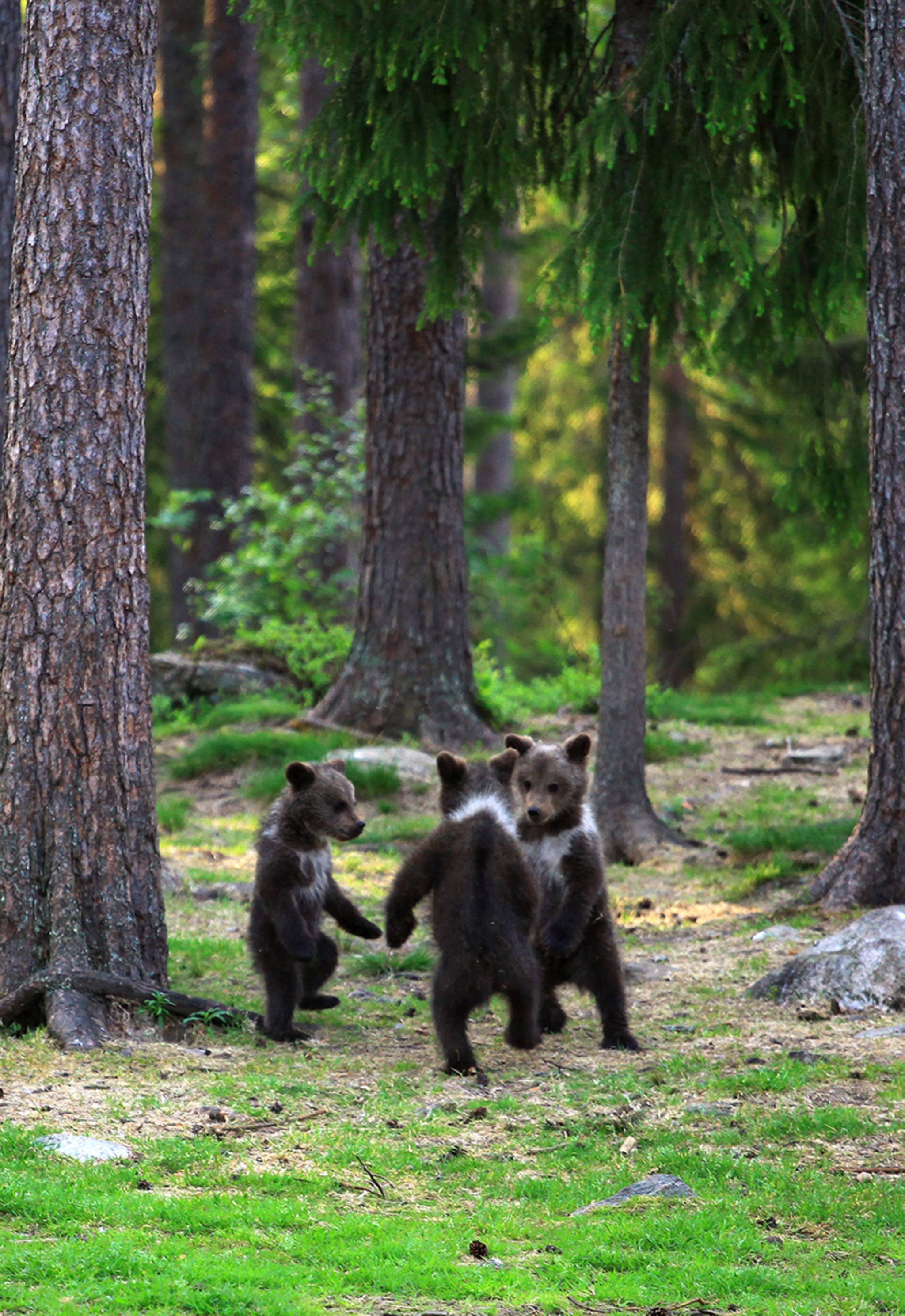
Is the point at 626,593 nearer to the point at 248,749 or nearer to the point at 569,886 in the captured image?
the point at 569,886

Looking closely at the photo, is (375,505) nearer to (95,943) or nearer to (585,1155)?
(95,943)

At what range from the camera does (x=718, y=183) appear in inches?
383

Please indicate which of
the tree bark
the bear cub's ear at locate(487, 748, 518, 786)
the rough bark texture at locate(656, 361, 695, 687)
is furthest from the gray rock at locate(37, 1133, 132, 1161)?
the rough bark texture at locate(656, 361, 695, 687)

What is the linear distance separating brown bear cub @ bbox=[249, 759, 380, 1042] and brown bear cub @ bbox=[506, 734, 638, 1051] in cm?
96

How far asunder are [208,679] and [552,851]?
29.2 ft

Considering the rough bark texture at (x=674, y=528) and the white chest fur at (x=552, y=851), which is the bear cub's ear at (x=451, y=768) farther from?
the rough bark texture at (x=674, y=528)

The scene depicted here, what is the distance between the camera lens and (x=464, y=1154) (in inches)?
223

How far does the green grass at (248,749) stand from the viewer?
43.5 feet

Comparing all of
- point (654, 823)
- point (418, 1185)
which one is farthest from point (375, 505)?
point (418, 1185)

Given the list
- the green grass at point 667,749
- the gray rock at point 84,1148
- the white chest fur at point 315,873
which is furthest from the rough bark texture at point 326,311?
the gray rock at point 84,1148

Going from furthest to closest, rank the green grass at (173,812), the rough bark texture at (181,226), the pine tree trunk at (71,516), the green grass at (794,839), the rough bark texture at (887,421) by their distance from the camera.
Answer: the rough bark texture at (181,226) < the green grass at (173,812) < the green grass at (794,839) < the rough bark texture at (887,421) < the pine tree trunk at (71,516)

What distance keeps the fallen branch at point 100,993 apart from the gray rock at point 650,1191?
2691 millimetres

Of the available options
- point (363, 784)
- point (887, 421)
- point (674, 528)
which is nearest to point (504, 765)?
point (887, 421)

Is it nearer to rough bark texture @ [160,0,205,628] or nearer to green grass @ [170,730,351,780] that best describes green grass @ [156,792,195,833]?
green grass @ [170,730,351,780]
